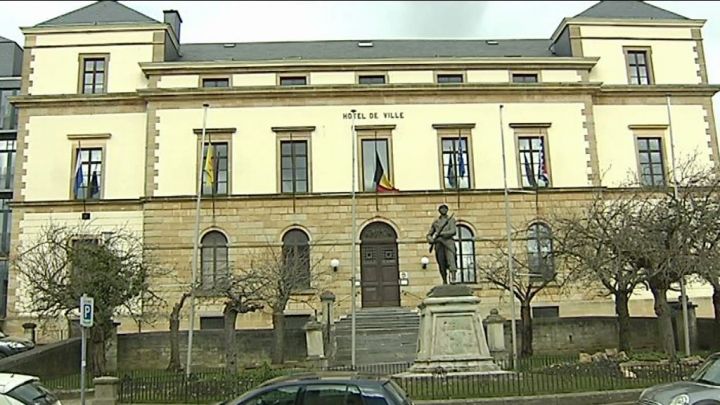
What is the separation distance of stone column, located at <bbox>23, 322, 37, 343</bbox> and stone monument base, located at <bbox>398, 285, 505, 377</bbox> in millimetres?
21312

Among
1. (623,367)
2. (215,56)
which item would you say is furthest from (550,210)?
(215,56)

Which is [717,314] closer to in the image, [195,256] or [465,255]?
[465,255]

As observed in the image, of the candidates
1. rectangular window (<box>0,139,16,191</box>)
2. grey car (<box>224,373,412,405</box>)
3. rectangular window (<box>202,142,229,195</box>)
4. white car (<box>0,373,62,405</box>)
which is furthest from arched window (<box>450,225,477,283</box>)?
rectangular window (<box>0,139,16,191</box>)

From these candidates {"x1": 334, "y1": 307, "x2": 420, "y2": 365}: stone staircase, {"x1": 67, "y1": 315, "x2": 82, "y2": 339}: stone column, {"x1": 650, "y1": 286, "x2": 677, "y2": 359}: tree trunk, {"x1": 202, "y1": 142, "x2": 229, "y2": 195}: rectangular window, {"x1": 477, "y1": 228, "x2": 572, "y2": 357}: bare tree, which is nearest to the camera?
{"x1": 650, "y1": 286, "x2": 677, "y2": 359}: tree trunk

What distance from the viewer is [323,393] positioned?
8.54 m

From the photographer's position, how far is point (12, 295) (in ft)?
115

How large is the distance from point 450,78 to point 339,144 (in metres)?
6.95

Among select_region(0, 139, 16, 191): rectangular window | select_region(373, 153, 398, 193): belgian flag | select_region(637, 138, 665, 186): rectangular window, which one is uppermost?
select_region(0, 139, 16, 191): rectangular window

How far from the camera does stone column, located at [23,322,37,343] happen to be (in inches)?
1296

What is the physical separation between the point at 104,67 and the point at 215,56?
20.3 ft

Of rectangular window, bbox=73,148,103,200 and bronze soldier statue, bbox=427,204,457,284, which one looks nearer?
bronze soldier statue, bbox=427,204,457,284

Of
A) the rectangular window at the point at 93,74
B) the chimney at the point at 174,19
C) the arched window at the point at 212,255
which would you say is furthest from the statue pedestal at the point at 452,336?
the chimney at the point at 174,19

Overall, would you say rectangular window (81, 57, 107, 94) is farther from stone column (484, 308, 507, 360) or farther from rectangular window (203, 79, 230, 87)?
stone column (484, 308, 507, 360)

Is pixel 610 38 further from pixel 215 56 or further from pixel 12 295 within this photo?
pixel 12 295
